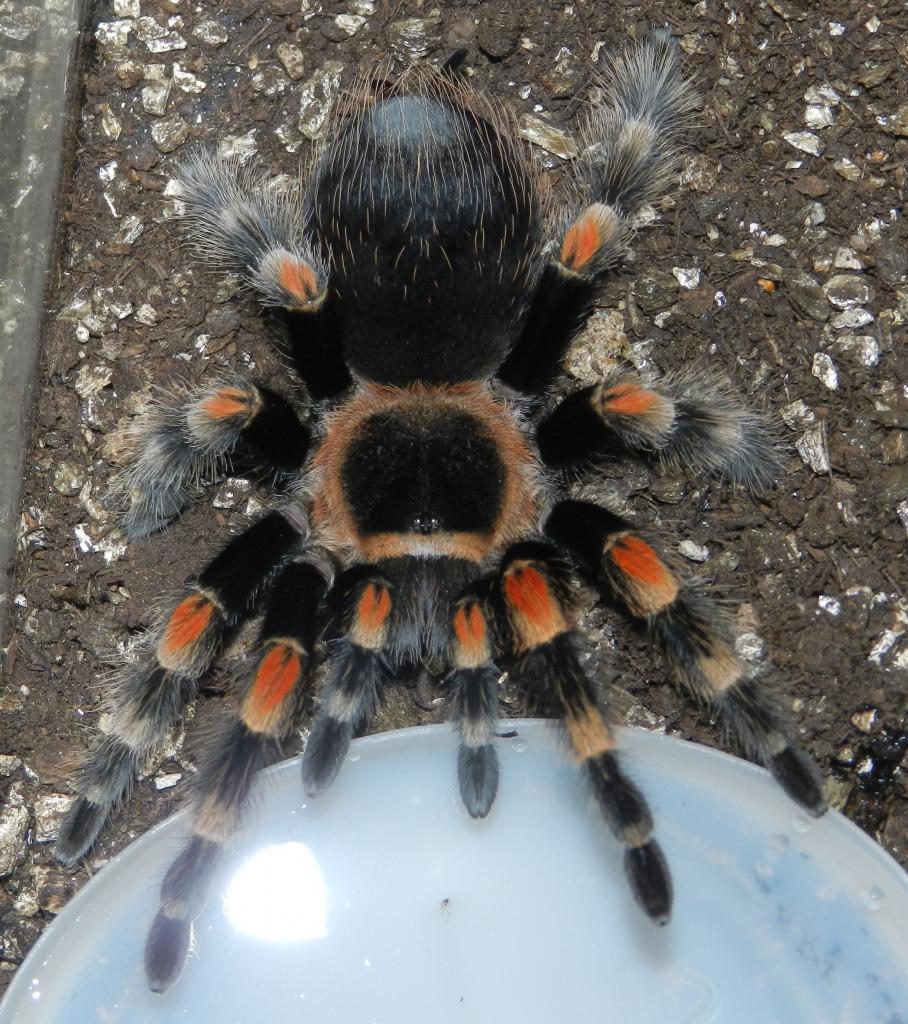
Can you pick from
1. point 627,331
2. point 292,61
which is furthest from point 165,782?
point 292,61

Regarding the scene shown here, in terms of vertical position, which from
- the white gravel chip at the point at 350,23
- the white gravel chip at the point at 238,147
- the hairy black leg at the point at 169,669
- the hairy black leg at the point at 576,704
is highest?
the white gravel chip at the point at 350,23

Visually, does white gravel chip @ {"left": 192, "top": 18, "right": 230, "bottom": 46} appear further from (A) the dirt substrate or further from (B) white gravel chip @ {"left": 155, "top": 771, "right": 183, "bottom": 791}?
(B) white gravel chip @ {"left": 155, "top": 771, "right": 183, "bottom": 791}

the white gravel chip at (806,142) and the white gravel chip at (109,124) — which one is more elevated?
the white gravel chip at (806,142)

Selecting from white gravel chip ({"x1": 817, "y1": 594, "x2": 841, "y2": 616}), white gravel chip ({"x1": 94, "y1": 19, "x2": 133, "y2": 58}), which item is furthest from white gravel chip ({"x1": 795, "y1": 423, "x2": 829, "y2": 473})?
white gravel chip ({"x1": 94, "y1": 19, "x2": 133, "y2": 58})

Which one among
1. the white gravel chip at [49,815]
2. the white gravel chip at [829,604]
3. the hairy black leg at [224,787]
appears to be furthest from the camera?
the white gravel chip at [49,815]

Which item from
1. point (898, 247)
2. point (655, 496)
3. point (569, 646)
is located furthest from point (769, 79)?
point (569, 646)

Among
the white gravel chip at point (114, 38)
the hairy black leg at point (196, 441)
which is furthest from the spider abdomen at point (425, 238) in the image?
the white gravel chip at point (114, 38)

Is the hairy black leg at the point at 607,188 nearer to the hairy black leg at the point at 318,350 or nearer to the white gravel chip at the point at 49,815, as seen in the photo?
the hairy black leg at the point at 318,350
